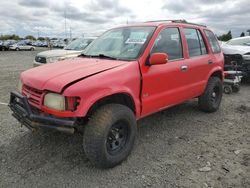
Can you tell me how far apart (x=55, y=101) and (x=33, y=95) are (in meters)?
0.49

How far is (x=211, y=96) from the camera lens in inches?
217

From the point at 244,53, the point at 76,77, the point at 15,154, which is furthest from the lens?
the point at 244,53

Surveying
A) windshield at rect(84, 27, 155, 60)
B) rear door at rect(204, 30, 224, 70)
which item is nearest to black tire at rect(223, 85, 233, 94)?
rear door at rect(204, 30, 224, 70)

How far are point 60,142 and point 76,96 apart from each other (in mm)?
1437

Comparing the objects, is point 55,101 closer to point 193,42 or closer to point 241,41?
point 193,42

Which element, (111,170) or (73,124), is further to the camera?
(111,170)

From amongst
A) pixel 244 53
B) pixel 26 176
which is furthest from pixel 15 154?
pixel 244 53

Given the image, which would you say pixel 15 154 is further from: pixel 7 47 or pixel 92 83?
pixel 7 47

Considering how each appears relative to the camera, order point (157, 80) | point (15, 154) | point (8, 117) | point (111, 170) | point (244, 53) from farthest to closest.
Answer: point (244, 53), point (8, 117), point (157, 80), point (15, 154), point (111, 170)

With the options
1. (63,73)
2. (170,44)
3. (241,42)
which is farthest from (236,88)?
(63,73)

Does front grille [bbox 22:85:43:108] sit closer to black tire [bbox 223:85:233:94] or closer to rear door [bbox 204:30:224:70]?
rear door [bbox 204:30:224:70]

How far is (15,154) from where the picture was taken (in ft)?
12.2

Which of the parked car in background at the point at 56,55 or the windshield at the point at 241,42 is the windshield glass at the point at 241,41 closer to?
the windshield at the point at 241,42

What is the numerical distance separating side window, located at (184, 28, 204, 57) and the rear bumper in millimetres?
2756
